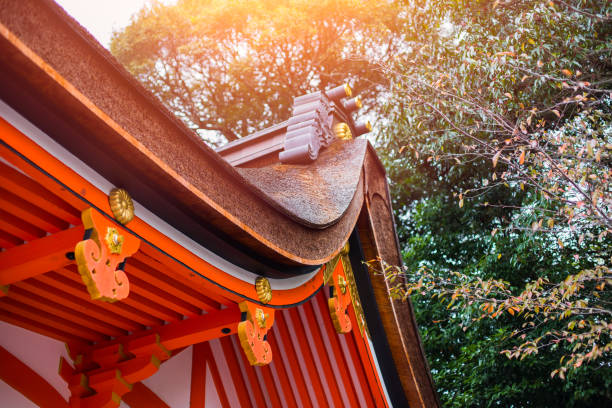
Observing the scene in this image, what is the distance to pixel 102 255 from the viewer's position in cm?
173

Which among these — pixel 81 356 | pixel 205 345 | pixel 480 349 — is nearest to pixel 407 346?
pixel 205 345

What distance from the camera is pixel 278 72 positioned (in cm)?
1343

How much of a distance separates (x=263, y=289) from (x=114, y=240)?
0.93 m

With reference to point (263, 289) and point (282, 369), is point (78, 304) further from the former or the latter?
point (282, 369)

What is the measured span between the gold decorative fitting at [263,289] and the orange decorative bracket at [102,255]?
0.80 meters

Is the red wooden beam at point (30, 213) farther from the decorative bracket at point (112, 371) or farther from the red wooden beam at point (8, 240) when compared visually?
the decorative bracket at point (112, 371)

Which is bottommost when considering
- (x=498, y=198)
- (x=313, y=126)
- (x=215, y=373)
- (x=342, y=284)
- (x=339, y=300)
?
(x=215, y=373)

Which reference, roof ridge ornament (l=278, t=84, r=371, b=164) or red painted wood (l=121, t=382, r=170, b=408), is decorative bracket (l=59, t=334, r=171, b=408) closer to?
red painted wood (l=121, t=382, r=170, b=408)

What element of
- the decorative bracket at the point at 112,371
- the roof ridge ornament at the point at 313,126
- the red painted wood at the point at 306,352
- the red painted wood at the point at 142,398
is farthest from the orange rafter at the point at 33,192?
the roof ridge ornament at the point at 313,126

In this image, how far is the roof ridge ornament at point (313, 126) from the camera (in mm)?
3934

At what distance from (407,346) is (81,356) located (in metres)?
2.14

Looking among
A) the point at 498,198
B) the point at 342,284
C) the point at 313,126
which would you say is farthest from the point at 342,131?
the point at 498,198

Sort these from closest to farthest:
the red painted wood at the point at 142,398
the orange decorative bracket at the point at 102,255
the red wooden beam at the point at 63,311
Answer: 1. the orange decorative bracket at the point at 102,255
2. the red wooden beam at the point at 63,311
3. the red painted wood at the point at 142,398

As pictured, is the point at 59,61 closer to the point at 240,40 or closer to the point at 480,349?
the point at 480,349
